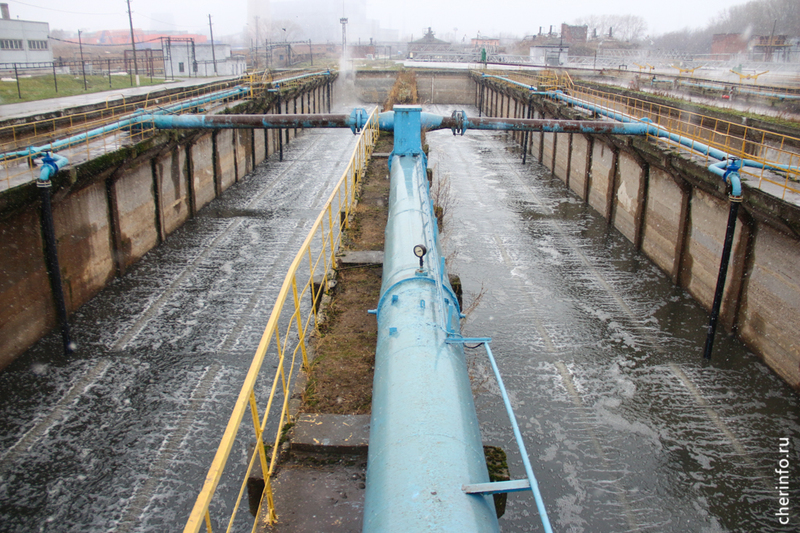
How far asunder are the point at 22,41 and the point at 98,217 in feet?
155

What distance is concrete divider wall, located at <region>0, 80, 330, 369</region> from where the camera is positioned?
1036 cm

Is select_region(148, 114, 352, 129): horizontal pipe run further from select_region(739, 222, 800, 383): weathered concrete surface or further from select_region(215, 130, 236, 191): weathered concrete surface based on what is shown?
select_region(739, 222, 800, 383): weathered concrete surface

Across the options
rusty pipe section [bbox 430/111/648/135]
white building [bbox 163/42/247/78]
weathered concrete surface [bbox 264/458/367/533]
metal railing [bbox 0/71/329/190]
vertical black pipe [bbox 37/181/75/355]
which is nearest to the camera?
weathered concrete surface [bbox 264/458/367/533]

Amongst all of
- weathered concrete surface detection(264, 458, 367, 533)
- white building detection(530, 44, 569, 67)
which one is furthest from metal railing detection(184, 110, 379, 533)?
white building detection(530, 44, 569, 67)

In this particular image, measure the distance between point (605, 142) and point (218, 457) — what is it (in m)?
18.8

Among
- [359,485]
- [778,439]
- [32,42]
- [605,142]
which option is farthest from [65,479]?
[32,42]

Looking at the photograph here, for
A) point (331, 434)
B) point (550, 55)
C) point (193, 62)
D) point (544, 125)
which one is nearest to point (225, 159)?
point (544, 125)

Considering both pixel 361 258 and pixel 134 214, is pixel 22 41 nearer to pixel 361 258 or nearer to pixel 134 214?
pixel 134 214

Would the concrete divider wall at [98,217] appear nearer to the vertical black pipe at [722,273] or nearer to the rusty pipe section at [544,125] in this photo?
the rusty pipe section at [544,125]

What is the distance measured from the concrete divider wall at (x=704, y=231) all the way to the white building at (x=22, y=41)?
158 feet

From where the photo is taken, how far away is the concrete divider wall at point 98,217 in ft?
34.0

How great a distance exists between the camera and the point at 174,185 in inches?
712

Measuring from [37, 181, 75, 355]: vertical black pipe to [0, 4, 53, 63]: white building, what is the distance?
44839mm

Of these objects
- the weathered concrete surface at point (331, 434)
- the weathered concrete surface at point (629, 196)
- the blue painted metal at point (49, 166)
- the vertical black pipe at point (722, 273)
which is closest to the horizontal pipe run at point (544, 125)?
the weathered concrete surface at point (629, 196)
